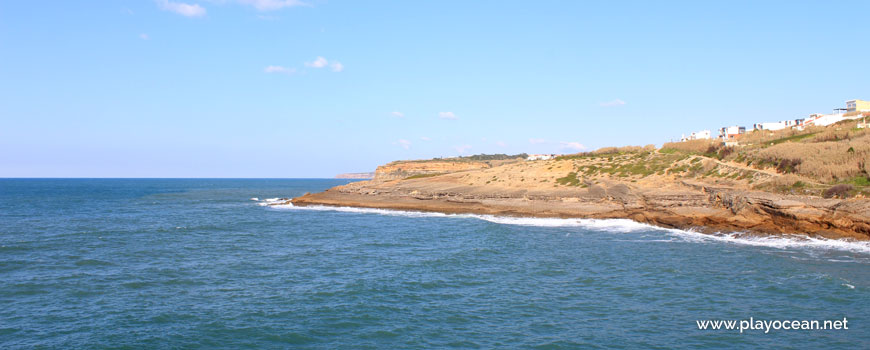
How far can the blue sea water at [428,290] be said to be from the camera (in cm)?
1405

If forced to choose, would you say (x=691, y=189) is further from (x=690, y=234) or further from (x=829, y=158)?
(x=690, y=234)

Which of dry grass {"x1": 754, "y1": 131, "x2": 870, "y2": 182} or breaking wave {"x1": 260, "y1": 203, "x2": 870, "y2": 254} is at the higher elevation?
dry grass {"x1": 754, "y1": 131, "x2": 870, "y2": 182}

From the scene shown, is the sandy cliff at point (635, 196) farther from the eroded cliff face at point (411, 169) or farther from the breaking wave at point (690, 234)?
the eroded cliff face at point (411, 169)

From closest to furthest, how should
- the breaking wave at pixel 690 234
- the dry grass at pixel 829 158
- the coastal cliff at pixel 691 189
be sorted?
the breaking wave at pixel 690 234 < the coastal cliff at pixel 691 189 < the dry grass at pixel 829 158

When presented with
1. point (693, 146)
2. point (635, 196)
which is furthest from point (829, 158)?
point (693, 146)

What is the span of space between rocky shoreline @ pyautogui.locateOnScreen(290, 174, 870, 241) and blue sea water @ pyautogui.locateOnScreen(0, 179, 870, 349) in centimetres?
237

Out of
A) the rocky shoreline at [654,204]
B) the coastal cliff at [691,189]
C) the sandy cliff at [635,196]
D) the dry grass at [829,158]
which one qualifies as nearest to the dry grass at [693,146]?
the coastal cliff at [691,189]

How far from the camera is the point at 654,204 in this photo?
40.0m

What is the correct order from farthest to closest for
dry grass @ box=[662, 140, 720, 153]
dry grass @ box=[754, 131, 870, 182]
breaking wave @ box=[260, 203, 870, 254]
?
1. dry grass @ box=[662, 140, 720, 153]
2. dry grass @ box=[754, 131, 870, 182]
3. breaking wave @ box=[260, 203, 870, 254]

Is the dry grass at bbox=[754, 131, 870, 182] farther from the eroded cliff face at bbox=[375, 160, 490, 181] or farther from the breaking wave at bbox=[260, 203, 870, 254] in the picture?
the eroded cliff face at bbox=[375, 160, 490, 181]

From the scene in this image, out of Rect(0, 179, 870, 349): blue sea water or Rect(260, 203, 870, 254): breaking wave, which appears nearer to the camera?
Rect(0, 179, 870, 349): blue sea water

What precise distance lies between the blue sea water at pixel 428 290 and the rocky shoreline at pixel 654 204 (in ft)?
7.79

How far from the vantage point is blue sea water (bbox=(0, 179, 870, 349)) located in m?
14.1

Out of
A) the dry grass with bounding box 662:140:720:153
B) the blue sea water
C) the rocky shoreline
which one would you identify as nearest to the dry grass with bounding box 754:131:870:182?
the rocky shoreline
